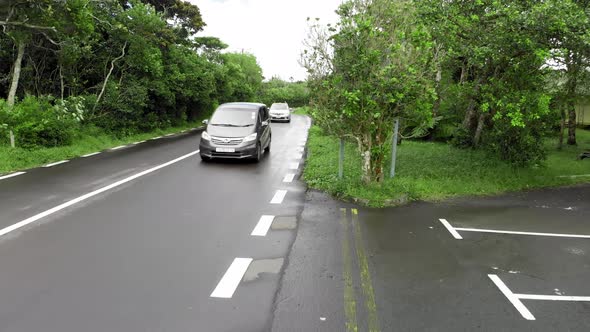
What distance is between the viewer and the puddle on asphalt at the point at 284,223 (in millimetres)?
6289

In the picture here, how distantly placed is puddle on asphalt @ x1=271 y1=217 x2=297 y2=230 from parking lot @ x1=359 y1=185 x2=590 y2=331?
115 cm

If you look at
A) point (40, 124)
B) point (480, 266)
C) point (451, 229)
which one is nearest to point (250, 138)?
point (40, 124)

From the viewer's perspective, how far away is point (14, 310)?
12.1ft

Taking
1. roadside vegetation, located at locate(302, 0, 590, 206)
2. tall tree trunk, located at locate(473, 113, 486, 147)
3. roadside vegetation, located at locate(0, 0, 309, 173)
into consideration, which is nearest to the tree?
roadside vegetation, located at locate(302, 0, 590, 206)

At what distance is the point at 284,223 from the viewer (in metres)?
6.48

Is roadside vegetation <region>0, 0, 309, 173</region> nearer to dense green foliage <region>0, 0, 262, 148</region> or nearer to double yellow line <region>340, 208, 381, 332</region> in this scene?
dense green foliage <region>0, 0, 262, 148</region>

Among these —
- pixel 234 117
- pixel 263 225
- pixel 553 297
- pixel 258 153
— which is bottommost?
pixel 553 297

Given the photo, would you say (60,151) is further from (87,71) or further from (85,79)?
(85,79)

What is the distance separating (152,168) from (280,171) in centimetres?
340

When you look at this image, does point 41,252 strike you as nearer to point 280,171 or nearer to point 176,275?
point 176,275

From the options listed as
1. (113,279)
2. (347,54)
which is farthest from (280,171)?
(113,279)

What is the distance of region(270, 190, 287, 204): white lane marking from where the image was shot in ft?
25.7

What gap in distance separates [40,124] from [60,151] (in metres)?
1.22

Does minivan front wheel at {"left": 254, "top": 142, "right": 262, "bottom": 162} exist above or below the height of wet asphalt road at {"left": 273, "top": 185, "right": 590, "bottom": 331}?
above
